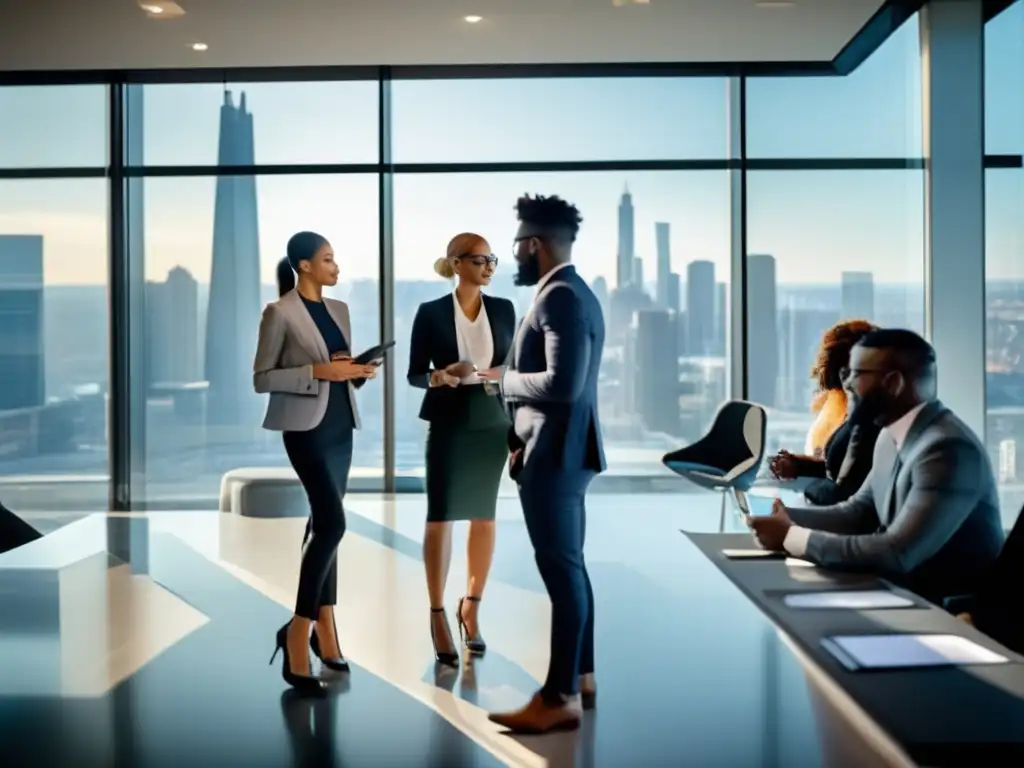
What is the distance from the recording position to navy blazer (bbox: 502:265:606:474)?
3.34 meters

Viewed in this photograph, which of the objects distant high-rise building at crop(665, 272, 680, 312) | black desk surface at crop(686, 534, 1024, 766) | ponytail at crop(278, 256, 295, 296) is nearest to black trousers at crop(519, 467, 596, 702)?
black desk surface at crop(686, 534, 1024, 766)

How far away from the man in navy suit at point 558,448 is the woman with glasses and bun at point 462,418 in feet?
2.66

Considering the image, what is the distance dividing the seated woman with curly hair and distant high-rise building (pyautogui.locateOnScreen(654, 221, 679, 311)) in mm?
3749

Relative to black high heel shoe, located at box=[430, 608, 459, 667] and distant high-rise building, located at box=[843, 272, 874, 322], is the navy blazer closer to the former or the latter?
black high heel shoe, located at box=[430, 608, 459, 667]

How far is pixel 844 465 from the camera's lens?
4109mm

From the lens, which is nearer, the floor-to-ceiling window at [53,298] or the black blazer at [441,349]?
the black blazer at [441,349]

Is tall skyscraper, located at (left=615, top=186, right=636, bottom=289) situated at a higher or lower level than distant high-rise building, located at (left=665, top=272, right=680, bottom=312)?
higher

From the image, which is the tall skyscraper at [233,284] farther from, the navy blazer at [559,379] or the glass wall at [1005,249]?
the navy blazer at [559,379]

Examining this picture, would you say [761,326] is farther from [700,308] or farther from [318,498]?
[318,498]

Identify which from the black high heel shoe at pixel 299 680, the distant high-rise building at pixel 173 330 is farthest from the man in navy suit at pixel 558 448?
the distant high-rise building at pixel 173 330

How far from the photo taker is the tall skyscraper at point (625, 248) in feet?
29.2

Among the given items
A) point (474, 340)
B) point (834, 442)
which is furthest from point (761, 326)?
point (474, 340)

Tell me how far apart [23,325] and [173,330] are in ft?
4.07

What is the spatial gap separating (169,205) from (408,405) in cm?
249
